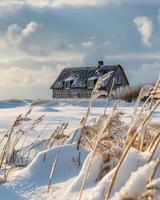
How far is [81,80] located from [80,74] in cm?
106

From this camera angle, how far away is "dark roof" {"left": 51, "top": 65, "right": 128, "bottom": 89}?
121 ft

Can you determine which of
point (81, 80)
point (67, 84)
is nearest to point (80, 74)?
point (81, 80)

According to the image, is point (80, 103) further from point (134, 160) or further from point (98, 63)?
point (98, 63)

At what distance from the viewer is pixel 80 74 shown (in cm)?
3788

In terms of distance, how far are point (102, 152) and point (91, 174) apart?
0.12m

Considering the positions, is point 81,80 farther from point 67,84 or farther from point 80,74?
point 67,84

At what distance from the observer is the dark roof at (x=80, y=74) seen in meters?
36.7

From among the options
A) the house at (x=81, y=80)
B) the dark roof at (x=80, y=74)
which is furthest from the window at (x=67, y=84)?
the dark roof at (x=80, y=74)

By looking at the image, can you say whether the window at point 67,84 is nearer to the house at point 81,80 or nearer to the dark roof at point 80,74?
the house at point 81,80

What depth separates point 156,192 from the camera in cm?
52

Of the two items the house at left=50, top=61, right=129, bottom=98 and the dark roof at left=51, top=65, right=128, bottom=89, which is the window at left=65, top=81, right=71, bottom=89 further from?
the dark roof at left=51, top=65, right=128, bottom=89

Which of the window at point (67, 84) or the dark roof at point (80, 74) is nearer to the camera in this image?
the dark roof at point (80, 74)

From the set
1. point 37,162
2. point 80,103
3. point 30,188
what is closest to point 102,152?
point 30,188

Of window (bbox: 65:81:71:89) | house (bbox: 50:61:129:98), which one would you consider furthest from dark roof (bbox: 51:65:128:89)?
window (bbox: 65:81:71:89)
